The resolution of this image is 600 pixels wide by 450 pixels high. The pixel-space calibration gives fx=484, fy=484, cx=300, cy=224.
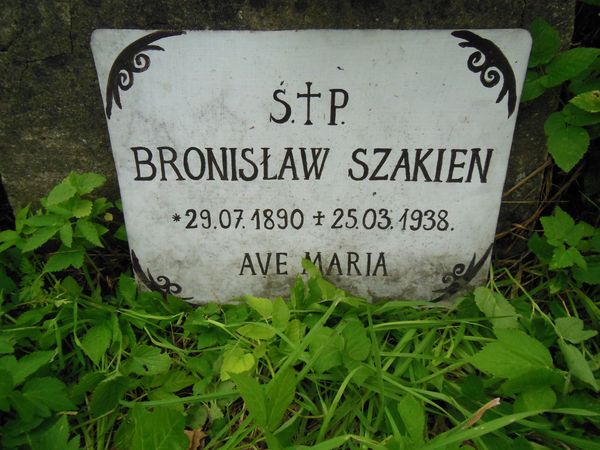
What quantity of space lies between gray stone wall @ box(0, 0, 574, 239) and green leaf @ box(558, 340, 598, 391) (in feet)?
1.76

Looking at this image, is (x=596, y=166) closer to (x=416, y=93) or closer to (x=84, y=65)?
(x=416, y=93)

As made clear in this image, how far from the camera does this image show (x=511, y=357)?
1146 mm

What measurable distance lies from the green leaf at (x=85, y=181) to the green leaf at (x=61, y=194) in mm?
18

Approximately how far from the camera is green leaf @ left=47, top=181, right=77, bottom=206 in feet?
4.32

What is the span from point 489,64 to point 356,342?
80cm

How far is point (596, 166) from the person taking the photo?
4.89ft

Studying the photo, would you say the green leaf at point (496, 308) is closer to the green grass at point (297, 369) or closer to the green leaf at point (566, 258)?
the green grass at point (297, 369)

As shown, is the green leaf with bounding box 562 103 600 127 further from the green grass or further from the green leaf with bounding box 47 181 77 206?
the green leaf with bounding box 47 181 77 206

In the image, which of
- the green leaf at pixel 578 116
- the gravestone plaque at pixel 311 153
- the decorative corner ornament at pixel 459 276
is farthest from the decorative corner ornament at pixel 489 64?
the decorative corner ornament at pixel 459 276

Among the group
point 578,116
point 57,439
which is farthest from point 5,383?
point 578,116

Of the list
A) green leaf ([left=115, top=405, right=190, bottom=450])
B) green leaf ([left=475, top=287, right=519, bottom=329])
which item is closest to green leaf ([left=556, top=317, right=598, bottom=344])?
green leaf ([left=475, top=287, right=519, bottom=329])

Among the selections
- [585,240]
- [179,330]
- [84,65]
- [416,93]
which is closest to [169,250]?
[179,330]

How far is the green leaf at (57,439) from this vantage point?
3.67 feet

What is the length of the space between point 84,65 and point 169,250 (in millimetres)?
574
